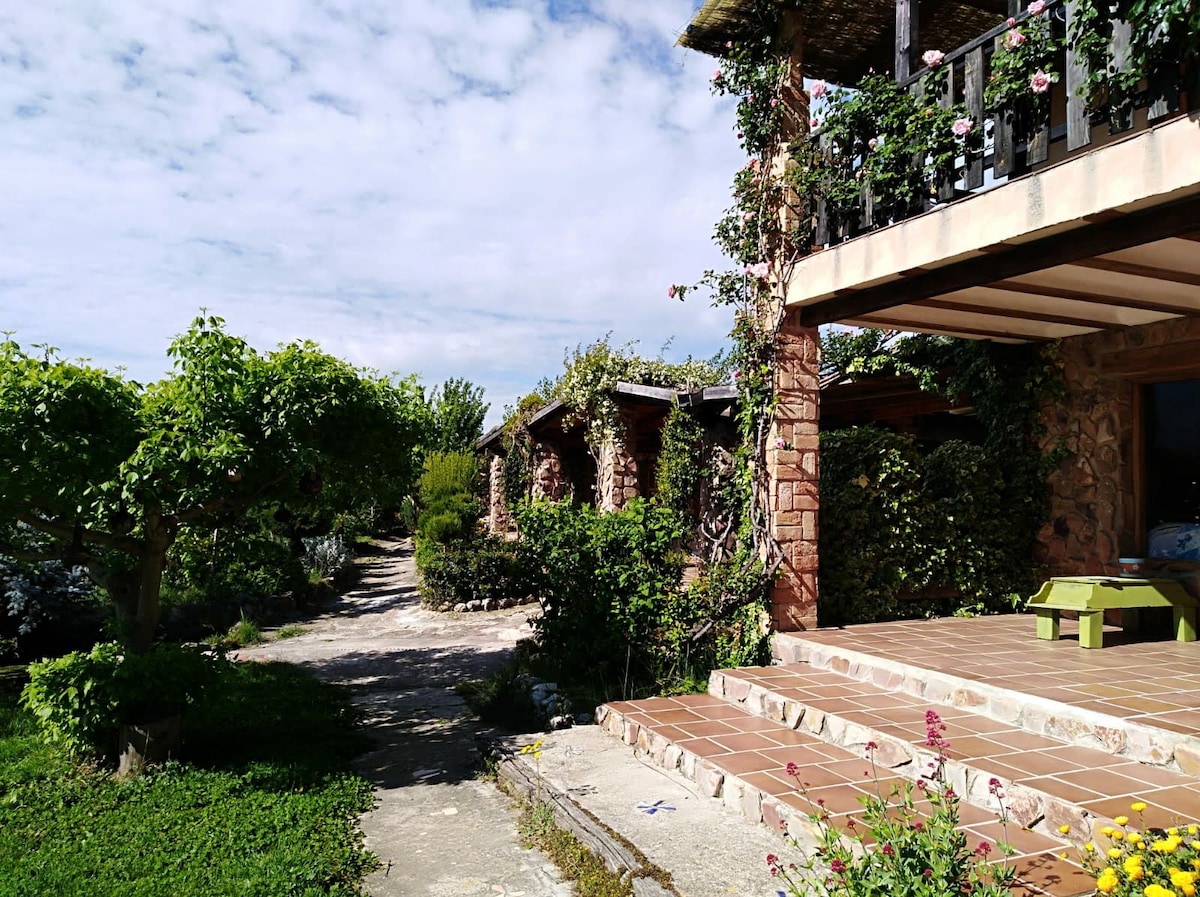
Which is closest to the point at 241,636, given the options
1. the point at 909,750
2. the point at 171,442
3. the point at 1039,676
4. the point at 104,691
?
the point at 104,691

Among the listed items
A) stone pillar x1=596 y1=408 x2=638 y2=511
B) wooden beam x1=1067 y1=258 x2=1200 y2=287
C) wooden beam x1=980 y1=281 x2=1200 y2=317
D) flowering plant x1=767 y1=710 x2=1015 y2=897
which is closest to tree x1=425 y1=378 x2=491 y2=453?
stone pillar x1=596 y1=408 x2=638 y2=511

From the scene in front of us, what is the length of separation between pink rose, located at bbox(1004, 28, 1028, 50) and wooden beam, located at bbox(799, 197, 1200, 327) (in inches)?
45.9

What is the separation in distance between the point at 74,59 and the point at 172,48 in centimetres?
61

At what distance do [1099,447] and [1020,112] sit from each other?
13.0 ft

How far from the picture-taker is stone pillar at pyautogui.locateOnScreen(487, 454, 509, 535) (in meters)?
19.6

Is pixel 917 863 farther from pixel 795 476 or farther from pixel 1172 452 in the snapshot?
pixel 1172 452

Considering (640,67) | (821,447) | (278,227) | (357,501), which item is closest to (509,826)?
(357,501)

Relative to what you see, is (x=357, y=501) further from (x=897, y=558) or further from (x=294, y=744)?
(x=897, y=558)

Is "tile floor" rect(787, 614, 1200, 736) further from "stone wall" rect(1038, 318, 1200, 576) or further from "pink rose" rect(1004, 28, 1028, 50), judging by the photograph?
"pink rose" rect(1004, 28, 1028, 50)

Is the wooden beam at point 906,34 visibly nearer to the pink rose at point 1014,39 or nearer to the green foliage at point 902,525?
the pink rose at point 1014,39

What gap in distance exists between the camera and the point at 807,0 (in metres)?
6.32

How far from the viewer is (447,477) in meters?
Result: 16.4

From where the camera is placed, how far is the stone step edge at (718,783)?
3518mm

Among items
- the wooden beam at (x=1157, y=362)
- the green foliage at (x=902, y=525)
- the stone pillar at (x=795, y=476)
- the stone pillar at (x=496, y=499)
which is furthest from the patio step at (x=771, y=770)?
the stone pillar at (x=496, y=499)
